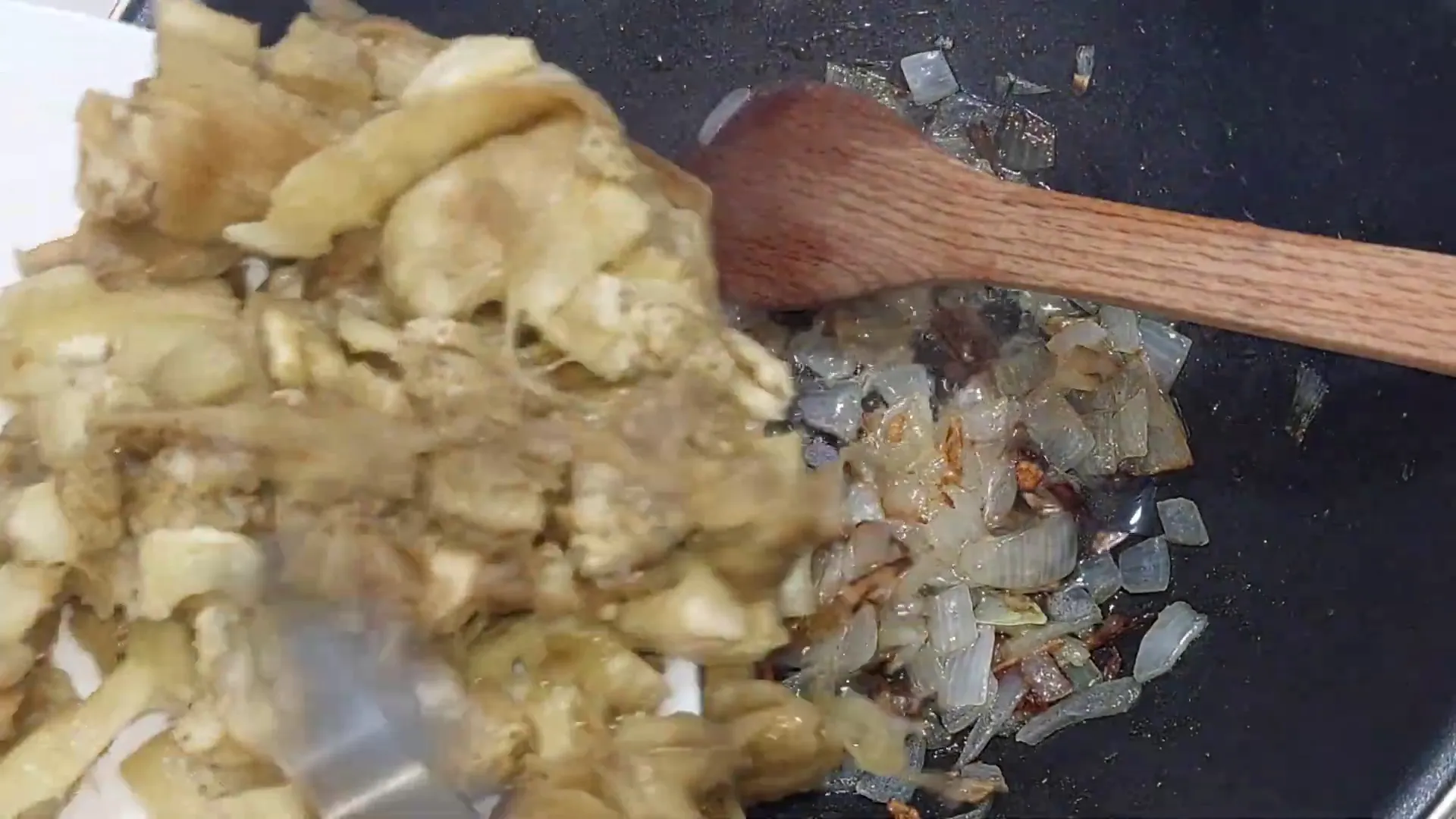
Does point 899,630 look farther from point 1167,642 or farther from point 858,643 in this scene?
point 1167,642

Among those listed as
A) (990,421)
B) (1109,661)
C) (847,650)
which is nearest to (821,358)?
(990,421)

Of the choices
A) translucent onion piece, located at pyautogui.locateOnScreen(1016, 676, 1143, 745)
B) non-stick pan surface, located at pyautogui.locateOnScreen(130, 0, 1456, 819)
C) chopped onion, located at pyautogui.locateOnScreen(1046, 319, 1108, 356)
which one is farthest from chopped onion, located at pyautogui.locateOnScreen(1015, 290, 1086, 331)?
translucent onion piece, located at pyautogui.locateOnScreen(1016, 676, 1143, 745)

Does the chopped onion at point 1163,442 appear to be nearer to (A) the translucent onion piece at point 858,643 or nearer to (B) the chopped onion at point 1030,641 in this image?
(B) the chopped onion at point 1030,641

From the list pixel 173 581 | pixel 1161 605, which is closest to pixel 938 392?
pixel 1161 605

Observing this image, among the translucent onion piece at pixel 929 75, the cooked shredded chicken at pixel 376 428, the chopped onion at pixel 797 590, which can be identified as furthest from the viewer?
the translucent onion piece at pixel 929 75

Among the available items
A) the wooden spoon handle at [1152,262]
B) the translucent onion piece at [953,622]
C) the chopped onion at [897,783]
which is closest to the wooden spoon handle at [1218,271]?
the wooden spoon handle at [1152,262]

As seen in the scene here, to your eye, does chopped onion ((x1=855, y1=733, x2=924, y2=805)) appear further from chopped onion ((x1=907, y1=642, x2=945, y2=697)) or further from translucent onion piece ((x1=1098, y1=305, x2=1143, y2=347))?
translucent onion piece ((x1=1098, y1=305, x2=1143, y2=347))

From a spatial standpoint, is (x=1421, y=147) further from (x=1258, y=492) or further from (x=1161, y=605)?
(x=1161, y=605)
